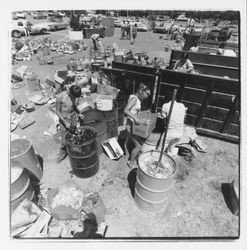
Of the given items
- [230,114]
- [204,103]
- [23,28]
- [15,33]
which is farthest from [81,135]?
[23,28]

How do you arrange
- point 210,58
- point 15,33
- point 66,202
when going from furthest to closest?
1. point 15,33
2. point 210,58
3. point 66,202

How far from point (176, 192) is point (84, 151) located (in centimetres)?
219

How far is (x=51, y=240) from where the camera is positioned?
2.76 m

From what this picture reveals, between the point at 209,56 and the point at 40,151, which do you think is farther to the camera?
the point at 209,56

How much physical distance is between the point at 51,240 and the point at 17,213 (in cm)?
73

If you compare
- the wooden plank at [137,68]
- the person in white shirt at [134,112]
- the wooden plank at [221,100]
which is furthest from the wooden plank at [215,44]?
the person in white shirt at [134,112]

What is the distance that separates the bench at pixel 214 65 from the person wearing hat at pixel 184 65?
0.42 metres

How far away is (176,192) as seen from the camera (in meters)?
3.74

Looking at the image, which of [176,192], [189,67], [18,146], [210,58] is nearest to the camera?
[18,146]

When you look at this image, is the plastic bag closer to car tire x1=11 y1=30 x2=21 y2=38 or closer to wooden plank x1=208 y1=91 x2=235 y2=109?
wooden plank x1=208 y1=91 x2=235 y2=109

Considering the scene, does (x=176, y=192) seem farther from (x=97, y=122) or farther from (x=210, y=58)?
(x=210, y=58)

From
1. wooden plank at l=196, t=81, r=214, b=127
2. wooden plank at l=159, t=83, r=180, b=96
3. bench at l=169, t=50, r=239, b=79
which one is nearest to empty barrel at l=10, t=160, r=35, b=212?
wooden plank at l=159, t=83, r=180, b=96

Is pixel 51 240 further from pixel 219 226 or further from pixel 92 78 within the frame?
pixel 92 78

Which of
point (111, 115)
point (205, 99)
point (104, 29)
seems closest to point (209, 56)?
point (205, 99)
